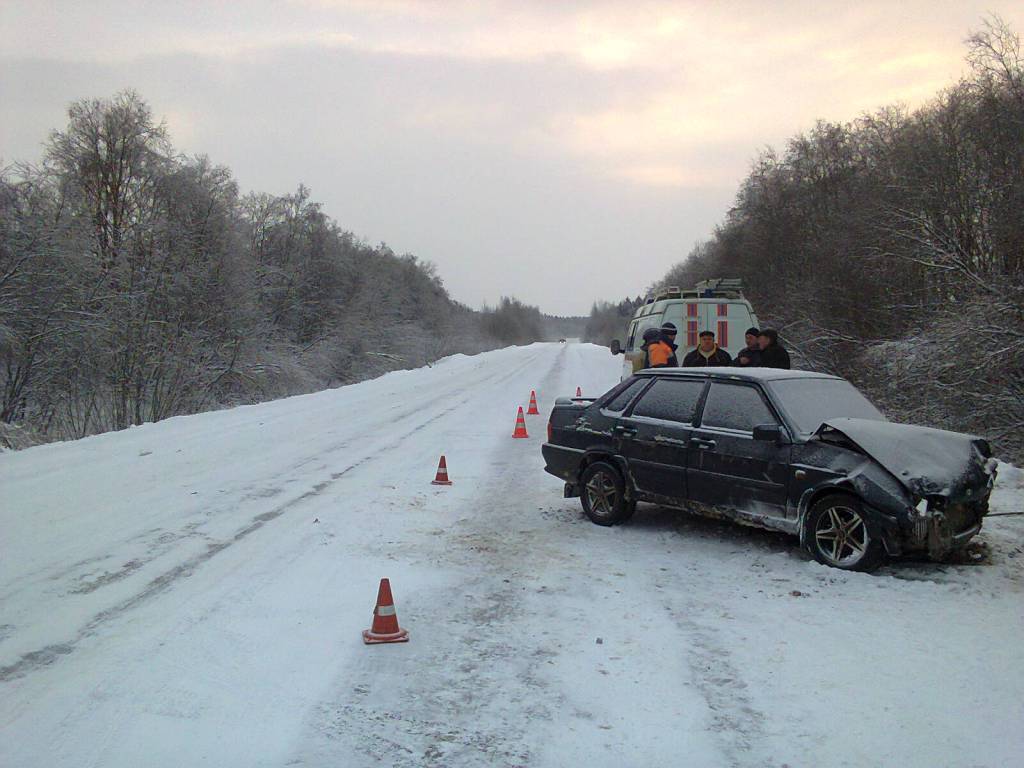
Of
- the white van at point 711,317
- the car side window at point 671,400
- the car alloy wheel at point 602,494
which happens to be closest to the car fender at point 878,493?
the car side window at point 671,400

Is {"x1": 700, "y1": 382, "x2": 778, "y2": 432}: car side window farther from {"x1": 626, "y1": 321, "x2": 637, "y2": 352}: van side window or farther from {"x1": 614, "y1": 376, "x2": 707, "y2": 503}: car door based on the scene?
{"x1": 626, "y1": 321, "x2": 637, "y2": 352}: van side window

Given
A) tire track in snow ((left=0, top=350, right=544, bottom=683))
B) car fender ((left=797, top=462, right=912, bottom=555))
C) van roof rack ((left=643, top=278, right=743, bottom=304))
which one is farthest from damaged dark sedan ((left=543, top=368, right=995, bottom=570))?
van roof rack ((left=643, top=278, right=743, bottom=304))

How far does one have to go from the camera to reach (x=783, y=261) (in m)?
37.0

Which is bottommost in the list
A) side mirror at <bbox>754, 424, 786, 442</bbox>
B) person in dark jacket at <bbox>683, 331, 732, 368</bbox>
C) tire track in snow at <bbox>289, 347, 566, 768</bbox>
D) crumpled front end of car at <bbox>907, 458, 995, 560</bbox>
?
tire track in snow at <bbox>289, 347, 566, 768</bbox>

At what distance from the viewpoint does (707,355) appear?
10.4m

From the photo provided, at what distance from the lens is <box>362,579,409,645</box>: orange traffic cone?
4570 mm

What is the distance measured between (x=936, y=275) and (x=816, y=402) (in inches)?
609

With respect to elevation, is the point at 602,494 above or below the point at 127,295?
below

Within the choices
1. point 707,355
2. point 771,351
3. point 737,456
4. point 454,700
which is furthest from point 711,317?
point 454,700

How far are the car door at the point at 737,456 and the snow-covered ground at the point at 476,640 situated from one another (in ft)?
1.63

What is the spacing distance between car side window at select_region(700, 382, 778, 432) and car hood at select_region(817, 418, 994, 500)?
1.83 feet

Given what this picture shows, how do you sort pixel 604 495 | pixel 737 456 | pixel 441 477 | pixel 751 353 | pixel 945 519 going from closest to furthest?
pixel 945 519 → pixel 737 456 → pixel 604 495 → pixel 441 477 → pixel 751 353

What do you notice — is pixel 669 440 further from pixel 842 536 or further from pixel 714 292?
pixel 714 292

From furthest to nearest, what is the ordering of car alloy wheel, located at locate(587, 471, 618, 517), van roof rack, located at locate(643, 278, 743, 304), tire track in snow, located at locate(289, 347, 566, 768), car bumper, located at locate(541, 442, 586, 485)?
van roof rack, located at locate(643, 278, 743, 304) → car bumper, located at locate(541, 442, 586, 485) → car alloy wheel, located at locate(587, 471, 618, 517) → tire track in snow, located at locate(289, 347, 566, 768)
